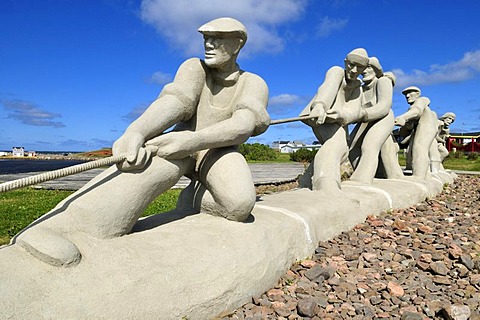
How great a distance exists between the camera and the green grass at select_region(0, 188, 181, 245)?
4.71 meters

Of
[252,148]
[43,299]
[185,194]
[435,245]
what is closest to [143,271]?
[43,299]

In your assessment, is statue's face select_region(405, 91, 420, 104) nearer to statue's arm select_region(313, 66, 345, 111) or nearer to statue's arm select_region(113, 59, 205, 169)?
statue's arm select_region(313, 66, 345, 111)

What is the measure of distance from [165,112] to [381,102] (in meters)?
3.84

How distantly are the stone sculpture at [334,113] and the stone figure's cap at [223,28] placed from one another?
195 centimetres

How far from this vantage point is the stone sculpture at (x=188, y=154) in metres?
2.38

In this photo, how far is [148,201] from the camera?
264 cm

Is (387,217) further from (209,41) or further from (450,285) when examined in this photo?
(209,41)

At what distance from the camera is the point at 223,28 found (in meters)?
2.89

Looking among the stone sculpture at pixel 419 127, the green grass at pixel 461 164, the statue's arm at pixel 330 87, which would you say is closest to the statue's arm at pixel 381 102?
the statue's arm at pixel 330 87

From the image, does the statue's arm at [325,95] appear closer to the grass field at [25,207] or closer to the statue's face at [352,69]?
the statue's face at [352,69]

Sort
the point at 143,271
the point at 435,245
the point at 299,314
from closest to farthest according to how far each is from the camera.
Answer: the point at 143,271
the point at 299,314
the point at 435,245

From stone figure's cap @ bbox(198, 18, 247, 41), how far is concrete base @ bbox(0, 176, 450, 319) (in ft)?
4.28

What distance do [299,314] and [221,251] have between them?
0.59 meters

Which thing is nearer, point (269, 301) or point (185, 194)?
point (269, 301)
